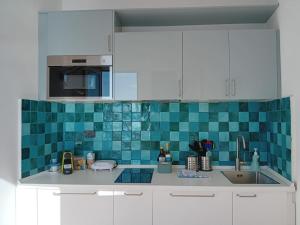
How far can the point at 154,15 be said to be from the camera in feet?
7.23

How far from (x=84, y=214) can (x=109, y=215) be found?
186 mm

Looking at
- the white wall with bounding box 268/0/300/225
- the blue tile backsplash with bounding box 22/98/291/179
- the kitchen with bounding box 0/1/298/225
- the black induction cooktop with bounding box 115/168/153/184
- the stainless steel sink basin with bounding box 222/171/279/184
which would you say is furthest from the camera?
the blue tile backsplash with bounding box 22/98/291/179

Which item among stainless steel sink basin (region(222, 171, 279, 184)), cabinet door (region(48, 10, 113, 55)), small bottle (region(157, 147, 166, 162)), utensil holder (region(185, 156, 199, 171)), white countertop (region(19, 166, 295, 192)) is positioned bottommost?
stainless steel sink basin (region(222, 171, 279, 184))

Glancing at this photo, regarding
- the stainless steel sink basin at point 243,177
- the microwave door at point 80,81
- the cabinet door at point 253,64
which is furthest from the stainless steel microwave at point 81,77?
the stainless steel sink basin at point 243,177

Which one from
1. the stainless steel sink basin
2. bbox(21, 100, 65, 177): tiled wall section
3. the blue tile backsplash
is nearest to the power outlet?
the blue tile backsplash

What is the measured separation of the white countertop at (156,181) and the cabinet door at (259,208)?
58mm

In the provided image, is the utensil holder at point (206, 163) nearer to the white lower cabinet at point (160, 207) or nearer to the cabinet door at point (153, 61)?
the white lower cabinet at point (160, 207)

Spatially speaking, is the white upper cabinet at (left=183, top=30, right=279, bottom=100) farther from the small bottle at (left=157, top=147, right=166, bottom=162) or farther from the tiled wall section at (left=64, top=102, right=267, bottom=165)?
the small bottle at (left=157, top=147, right=166, bottom=162)

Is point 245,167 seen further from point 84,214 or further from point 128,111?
point 84,214

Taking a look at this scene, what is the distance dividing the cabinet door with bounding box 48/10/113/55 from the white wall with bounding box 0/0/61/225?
0.18 metres

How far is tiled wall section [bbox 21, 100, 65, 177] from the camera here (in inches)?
77.2

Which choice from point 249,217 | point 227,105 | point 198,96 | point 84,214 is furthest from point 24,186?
point 227,105

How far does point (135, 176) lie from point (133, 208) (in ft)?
1.02

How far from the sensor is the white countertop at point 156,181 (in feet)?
5.83
